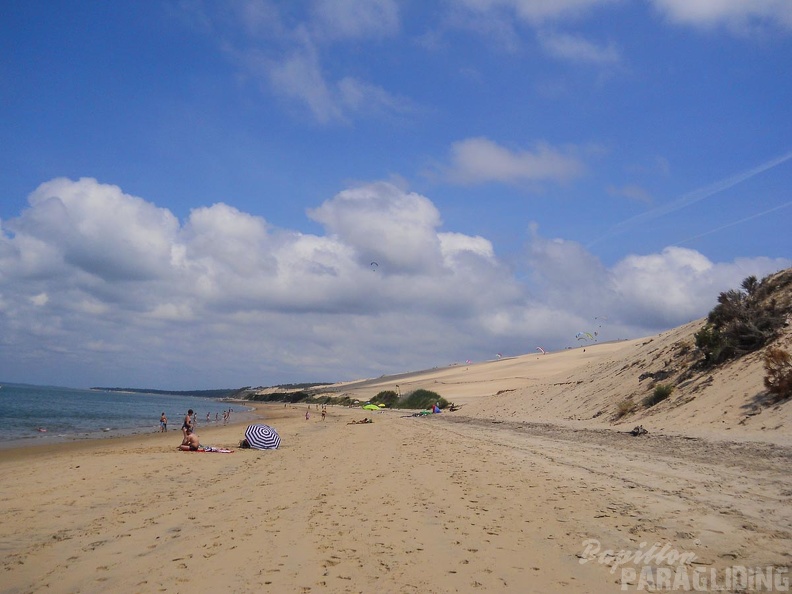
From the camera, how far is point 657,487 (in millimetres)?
8656

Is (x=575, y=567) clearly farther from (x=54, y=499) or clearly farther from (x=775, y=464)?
(x=54, y=499)

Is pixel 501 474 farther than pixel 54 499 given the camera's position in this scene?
Yes

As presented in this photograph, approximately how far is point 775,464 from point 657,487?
252cm

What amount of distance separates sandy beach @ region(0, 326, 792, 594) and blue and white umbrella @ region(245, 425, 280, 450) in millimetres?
3845

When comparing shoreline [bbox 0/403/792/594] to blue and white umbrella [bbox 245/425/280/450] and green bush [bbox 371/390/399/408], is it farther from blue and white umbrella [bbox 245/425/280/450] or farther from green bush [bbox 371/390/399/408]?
green bush [bbox 371/390/399/408]

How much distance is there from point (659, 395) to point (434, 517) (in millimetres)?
14846

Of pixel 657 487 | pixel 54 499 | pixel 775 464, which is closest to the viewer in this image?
pixel 657 487

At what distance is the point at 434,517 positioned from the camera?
25.1 ft

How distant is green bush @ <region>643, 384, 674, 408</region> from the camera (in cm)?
1925

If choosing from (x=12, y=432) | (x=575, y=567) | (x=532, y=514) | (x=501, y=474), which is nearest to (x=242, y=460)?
(x=501, y=474)

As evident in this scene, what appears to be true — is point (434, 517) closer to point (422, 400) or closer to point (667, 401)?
point (667, 401)

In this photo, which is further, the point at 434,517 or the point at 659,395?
the point at 659,395

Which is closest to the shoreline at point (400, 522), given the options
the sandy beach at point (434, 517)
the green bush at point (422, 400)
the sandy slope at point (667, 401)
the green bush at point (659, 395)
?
the sandy beach at point (434, 517)

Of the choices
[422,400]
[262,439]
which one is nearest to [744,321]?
[262,439]
